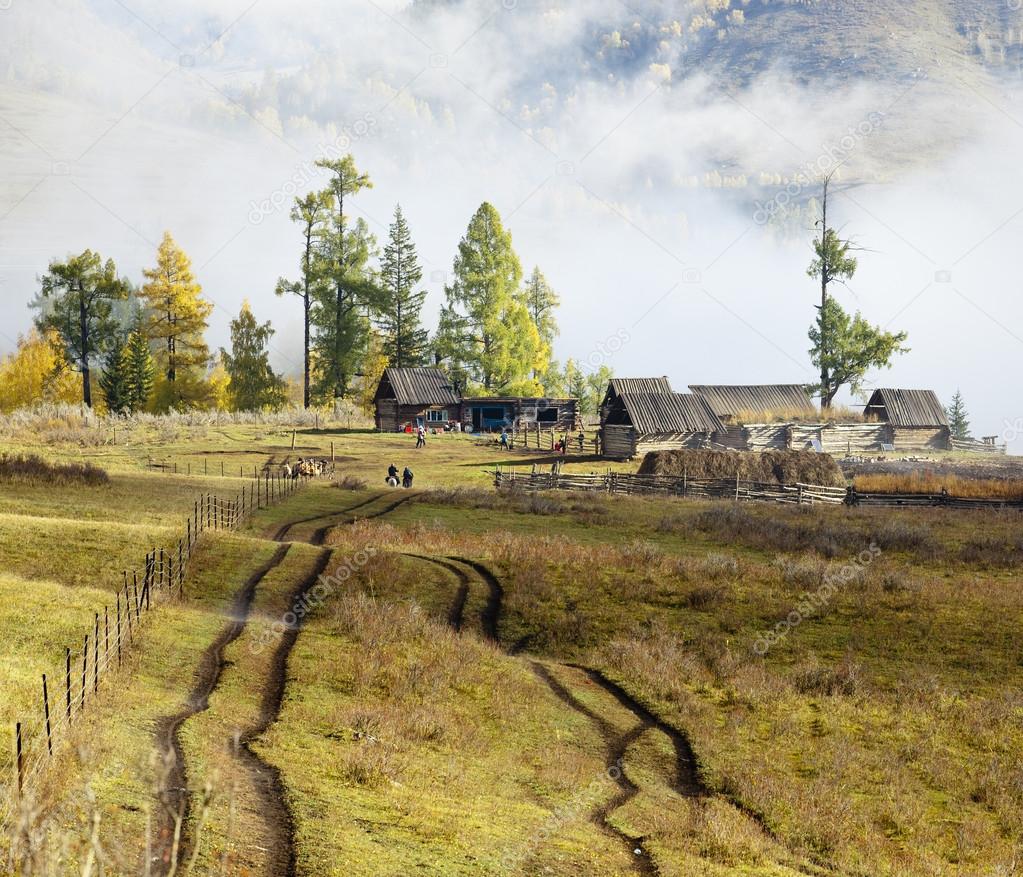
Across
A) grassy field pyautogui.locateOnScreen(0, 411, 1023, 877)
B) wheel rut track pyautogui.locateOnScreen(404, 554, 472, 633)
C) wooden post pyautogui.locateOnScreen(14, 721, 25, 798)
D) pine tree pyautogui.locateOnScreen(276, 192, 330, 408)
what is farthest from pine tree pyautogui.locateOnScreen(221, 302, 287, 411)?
wooden post pyautogui.locateOnScreen(14, 721, 25, 798)

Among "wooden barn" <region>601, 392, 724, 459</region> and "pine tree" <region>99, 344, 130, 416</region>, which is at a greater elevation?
"pine tree" <region>99, 344, 130, 416</region>

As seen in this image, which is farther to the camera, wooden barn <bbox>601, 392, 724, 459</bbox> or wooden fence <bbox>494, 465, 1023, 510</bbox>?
wooden barn <bbox>601, 392, 724, 459</bbox>

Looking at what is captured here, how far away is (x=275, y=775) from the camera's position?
35.0 ft

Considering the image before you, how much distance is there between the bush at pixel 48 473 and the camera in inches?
1385

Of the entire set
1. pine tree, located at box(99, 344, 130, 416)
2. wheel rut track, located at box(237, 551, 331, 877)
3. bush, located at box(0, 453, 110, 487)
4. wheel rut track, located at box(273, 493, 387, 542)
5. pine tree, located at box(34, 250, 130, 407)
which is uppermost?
pine tree, located at box(34, 250, 130, 407)

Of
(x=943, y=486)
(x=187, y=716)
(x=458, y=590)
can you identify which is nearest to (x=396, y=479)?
(x=458, y=590)

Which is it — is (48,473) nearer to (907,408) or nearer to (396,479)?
(396,479)

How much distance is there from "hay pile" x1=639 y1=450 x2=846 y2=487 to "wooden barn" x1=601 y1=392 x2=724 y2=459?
501 inches

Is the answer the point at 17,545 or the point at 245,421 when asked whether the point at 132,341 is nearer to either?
the point at 245,421

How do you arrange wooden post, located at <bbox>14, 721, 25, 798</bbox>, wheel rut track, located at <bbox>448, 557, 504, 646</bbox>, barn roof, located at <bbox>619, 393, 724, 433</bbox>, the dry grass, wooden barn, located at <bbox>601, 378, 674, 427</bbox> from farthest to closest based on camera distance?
wooden barn, located at <bbox>601, 378, 674, 427</bbox>, barn roof, located at <bbox>619, 393, 724, 433</bbox>, the dry grass, wheel rut track, located at <bbox>448, 557, 504, 646</bbox>, wooden post, located at <bbox>14, 721, 25, 798</bbox>

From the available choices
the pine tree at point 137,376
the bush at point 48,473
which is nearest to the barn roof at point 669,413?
the bush at point 48,473

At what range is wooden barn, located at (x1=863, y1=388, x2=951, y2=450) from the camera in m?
73.9

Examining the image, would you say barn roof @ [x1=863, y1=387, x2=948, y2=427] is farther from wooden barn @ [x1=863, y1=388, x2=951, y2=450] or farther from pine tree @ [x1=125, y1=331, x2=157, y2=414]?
pine tree @ [x1=125, y1=331, x2=157, y2=414]

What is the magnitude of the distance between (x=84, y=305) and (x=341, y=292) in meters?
20.2
